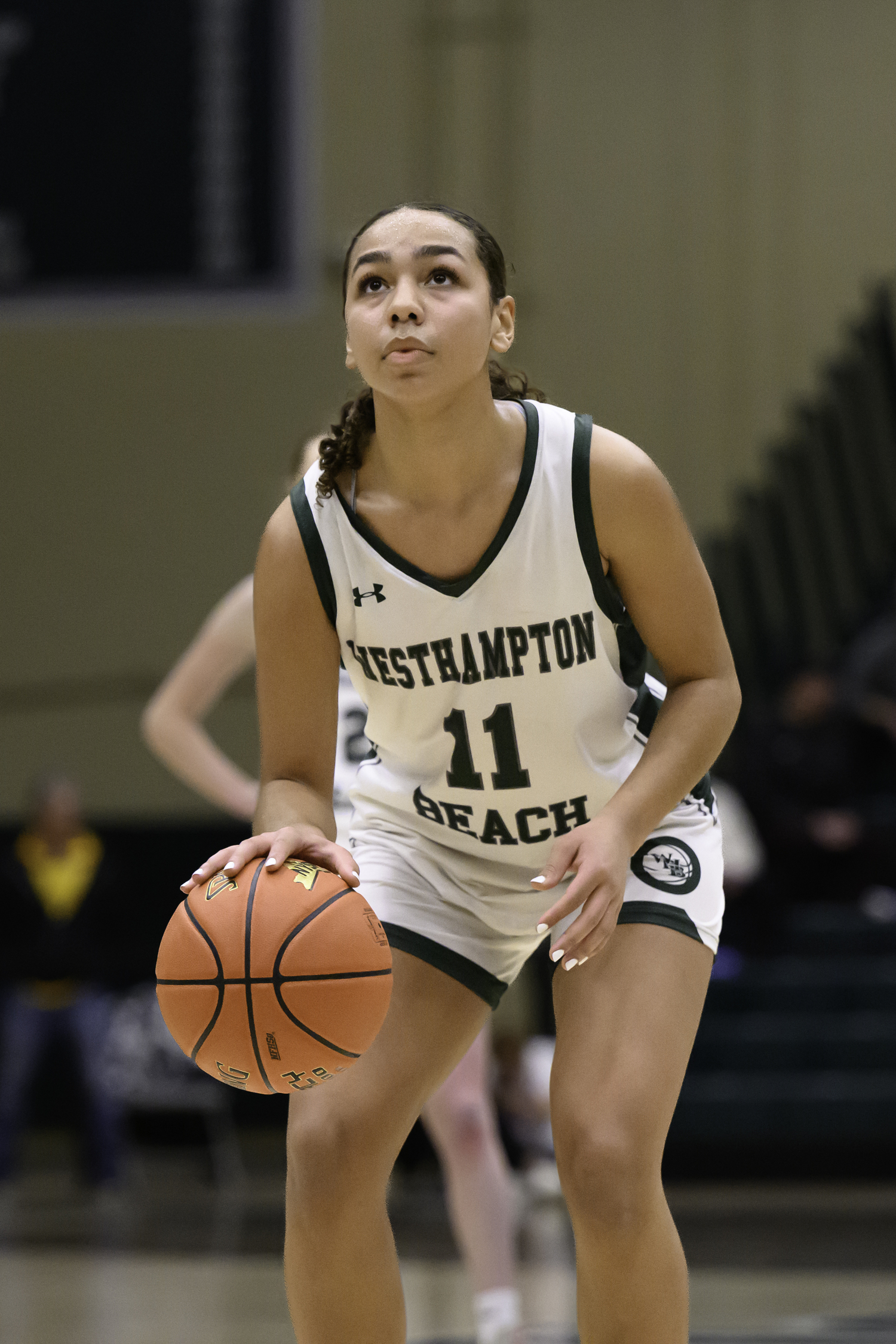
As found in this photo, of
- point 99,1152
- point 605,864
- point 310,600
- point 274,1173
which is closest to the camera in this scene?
point 605,864

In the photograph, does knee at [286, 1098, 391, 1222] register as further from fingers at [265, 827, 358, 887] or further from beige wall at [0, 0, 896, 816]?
beige wall at [0, 0, 896, 816]

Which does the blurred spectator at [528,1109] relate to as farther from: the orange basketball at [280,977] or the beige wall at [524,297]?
the orange basketball at [280,977]

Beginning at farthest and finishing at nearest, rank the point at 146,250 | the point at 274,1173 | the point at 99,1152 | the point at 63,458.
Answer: the point at 63,458 < the point at 274,1173 < the point at 99,1152 < the point at 146,250

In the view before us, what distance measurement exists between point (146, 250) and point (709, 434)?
4784 millimetres

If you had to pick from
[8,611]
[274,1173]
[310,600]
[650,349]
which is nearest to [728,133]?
[650,349]

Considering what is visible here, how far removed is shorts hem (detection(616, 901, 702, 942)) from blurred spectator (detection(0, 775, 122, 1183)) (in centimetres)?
677

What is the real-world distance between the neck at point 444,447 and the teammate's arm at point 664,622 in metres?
0.15

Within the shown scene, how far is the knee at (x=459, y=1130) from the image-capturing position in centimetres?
438

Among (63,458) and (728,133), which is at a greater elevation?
(728,133)

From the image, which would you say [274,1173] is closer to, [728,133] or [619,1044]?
[728,133]

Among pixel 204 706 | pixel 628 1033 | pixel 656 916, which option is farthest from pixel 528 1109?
pixel 628 1033

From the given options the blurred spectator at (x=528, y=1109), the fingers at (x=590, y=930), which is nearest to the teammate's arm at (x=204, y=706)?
the fingers at (x=590, y=930)

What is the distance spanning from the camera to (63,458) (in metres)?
11.8

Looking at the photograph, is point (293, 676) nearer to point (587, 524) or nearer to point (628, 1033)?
point (587, 524)
